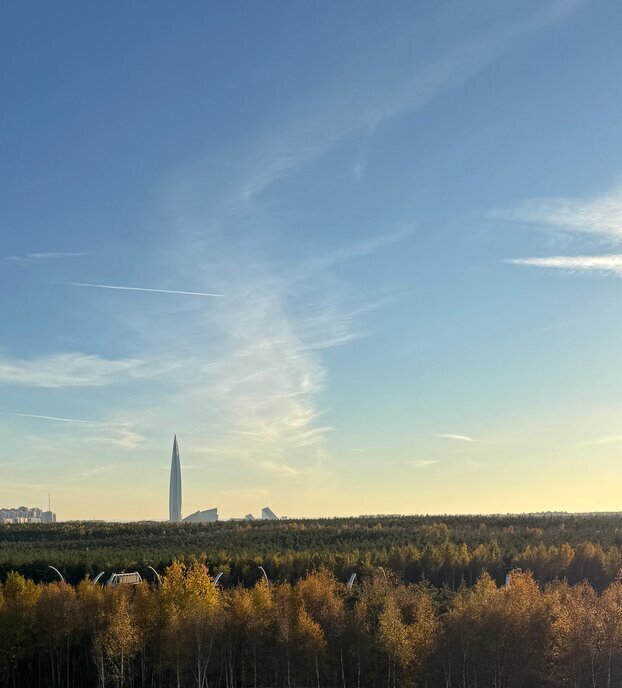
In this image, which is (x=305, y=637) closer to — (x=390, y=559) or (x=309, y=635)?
(x=309, y=635)

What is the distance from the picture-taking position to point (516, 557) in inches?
4473

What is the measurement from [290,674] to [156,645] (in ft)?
39.8

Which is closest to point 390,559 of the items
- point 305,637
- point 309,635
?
point 305,637

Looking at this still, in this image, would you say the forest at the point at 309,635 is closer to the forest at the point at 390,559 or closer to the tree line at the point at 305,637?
the tree line at the point at 305,637

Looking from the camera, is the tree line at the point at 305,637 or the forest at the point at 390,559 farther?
the forest at the point at 390,559

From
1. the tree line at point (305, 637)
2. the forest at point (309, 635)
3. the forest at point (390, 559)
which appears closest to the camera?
the tree line at point (305, 637)

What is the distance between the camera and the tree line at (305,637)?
2274 inches

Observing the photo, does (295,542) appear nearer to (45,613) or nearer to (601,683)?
(45,613)

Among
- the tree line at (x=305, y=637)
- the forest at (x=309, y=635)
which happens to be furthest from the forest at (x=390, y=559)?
the tree line at (x=305, y=637)

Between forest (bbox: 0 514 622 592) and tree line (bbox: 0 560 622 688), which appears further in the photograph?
forest (bbox: 0 514 622 592)

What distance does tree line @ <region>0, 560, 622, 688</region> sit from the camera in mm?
57750

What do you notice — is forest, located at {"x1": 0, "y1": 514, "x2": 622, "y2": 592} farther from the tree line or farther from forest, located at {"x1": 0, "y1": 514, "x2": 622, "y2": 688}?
the tree line

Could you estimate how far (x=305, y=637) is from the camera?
64.8 m

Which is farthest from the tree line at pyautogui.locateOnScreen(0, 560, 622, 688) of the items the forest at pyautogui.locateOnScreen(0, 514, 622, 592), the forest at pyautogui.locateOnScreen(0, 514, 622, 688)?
the forest at pyautogui.locateOnScreen(0, 514, 622, 592)
